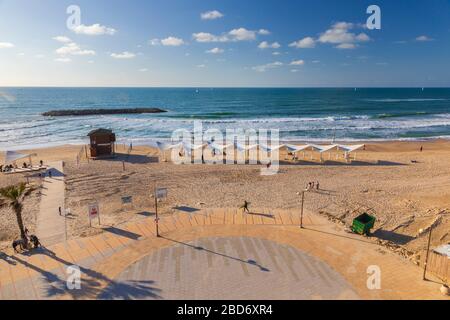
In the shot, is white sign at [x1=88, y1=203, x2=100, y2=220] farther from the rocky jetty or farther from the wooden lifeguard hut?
the rocky jetty

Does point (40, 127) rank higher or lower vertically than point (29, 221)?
higher

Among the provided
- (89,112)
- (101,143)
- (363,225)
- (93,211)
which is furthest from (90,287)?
(89,112)

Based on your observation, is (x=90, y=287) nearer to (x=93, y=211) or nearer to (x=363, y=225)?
(x=93, y=211)

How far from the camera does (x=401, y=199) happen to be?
17891 mm

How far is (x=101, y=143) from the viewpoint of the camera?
28.9m

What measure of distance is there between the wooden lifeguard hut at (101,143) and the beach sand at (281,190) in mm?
1524

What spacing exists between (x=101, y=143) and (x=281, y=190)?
18.8m

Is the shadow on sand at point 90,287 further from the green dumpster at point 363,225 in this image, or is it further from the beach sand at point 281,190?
the green dumpster at point 363,225

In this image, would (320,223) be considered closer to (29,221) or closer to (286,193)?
(286,193)

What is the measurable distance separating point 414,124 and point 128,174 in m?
50.9

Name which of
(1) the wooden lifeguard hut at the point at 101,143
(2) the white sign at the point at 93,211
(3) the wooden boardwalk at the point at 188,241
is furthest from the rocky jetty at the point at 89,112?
(3) the wooden boardwalk at the point at 188,241

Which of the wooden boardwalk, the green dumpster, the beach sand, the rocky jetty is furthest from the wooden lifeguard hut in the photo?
the rocky jetty

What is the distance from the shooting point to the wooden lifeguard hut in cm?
2848
